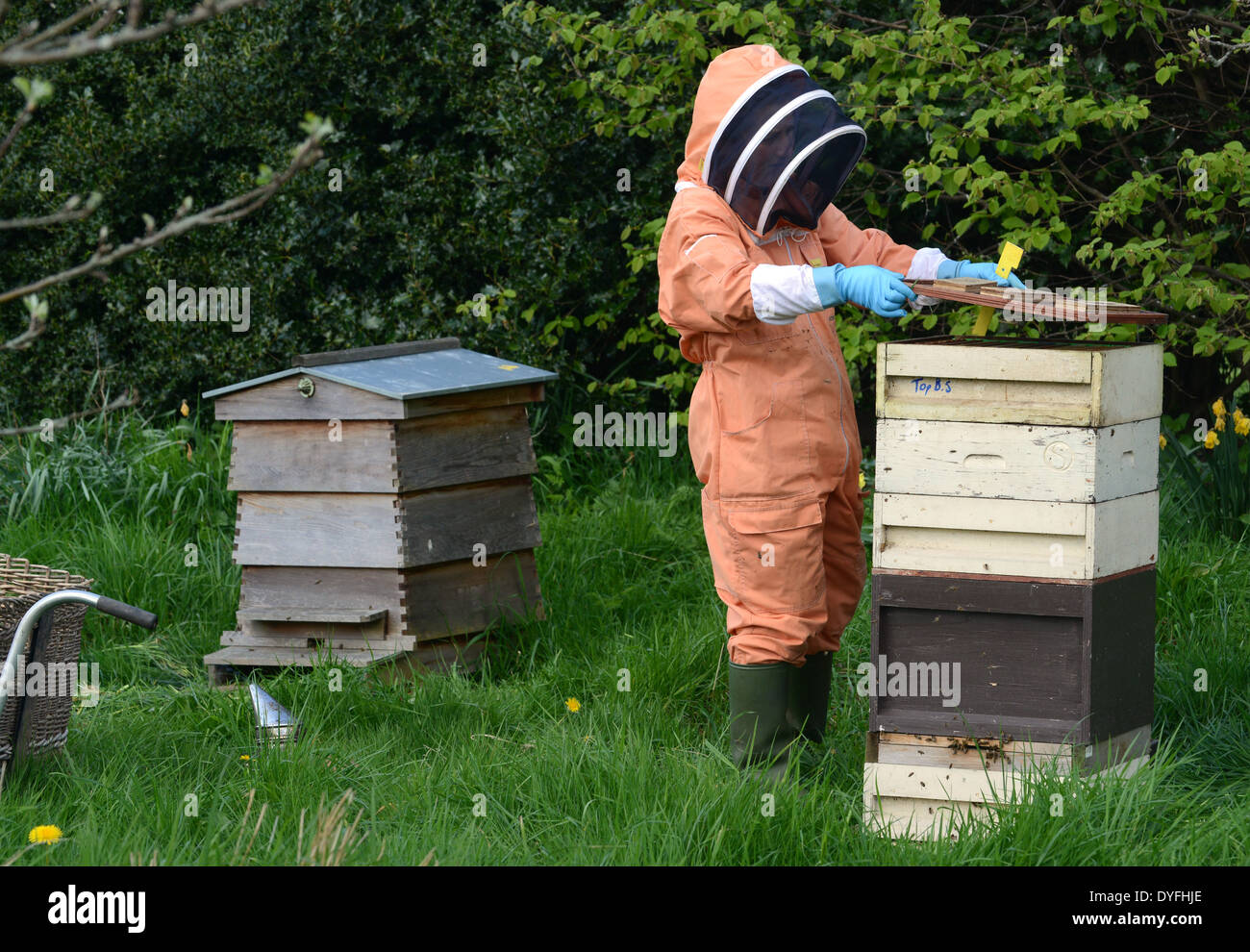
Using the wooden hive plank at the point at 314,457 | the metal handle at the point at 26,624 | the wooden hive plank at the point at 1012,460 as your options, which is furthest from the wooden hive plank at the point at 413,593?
the wooden hive plank at the point at 1012,460

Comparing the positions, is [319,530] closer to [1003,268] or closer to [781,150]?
[781,150]

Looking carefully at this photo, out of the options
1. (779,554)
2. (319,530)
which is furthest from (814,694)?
(319,530)

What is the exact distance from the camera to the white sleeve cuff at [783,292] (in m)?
2.98

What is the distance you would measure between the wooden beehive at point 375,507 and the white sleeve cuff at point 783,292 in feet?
4.66

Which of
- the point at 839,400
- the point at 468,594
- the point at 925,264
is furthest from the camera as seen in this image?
the point at 468,594

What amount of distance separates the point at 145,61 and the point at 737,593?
15.9ft

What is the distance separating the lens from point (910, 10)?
17.7ft

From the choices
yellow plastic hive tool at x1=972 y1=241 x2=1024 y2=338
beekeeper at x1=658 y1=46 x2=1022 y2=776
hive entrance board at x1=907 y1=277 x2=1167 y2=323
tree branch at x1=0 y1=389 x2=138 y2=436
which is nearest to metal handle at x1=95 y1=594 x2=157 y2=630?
tree branch at x1=0 y1=389 x2=138 y2=436

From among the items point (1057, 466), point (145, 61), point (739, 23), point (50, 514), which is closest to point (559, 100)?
point (739, 23)

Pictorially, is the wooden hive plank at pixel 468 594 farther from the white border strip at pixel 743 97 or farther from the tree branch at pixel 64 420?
the tree branch at pixel 64 420

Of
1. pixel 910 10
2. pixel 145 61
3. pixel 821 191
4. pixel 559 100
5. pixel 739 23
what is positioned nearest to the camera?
pixel 821 191

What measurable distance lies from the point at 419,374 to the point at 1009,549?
2128 millimetres

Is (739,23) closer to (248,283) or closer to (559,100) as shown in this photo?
(559,100)

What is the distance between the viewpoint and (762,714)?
11.0 ft
